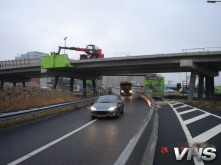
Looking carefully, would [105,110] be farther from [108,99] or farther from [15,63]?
[15,63]

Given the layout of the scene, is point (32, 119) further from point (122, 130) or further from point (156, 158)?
point (156, 158)

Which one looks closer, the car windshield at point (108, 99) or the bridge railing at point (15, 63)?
the car windshield at point (108, 99)

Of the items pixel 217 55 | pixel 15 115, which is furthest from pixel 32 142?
pixel 217 55

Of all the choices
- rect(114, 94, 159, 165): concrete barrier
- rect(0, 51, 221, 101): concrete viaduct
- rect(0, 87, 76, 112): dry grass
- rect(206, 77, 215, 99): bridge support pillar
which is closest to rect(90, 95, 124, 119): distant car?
rect(0, 87, 76, 112): dry grass

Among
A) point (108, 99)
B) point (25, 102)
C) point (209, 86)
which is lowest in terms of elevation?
point (25, 102)

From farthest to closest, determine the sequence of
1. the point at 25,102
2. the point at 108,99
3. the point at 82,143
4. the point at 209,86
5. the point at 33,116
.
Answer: the point at 209,86
the point at 25,102
the point at 108,99
the point at 33,116
the point at 82,143

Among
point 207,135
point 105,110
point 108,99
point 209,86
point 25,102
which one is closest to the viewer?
point 207,135

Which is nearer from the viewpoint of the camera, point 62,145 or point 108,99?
point 62,145

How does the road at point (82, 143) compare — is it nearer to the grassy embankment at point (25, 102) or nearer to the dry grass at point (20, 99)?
the grassy embankment at point (25, 102)

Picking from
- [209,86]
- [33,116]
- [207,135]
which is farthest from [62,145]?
[209,86]

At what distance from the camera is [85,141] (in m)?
9.20

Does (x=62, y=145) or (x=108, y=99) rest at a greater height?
(x=108, y=99)

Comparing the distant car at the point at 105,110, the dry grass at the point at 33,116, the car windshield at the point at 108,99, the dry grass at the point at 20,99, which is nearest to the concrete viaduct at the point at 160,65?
the dry grass at the point at 20,99

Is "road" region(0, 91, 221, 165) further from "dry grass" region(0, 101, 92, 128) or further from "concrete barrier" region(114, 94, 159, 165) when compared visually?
"dry grass" region(0, 101, 92, 128)
